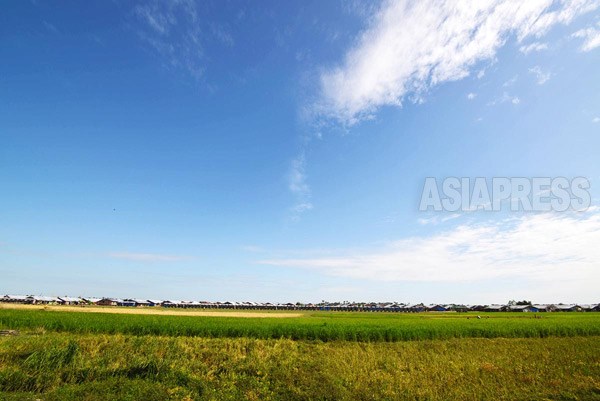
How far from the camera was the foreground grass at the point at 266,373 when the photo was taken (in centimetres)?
1219

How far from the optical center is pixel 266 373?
48.6 feet

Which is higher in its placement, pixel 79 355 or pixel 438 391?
pixel 79 355

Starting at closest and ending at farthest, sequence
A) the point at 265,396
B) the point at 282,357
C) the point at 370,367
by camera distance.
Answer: the point at 265,396 < the point at 370,367 < the point at 282,357

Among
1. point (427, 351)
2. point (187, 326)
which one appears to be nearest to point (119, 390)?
point (187, 326)

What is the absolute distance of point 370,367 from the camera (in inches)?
661

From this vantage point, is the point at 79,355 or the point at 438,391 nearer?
the point at 438,391

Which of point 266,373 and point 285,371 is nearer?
point 266,373

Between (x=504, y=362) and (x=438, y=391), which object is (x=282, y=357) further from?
(x=504, y=362)

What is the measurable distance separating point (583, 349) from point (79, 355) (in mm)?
30179

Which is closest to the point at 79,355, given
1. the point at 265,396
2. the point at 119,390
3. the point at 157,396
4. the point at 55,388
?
the point at 55,388

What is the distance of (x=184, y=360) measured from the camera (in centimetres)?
1577

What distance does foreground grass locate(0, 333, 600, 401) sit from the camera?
1219cm

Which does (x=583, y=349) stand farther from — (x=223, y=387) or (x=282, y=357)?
(x=223, y=387)

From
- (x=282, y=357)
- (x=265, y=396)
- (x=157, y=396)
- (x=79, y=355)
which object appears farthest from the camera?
(x=282, y=357)
